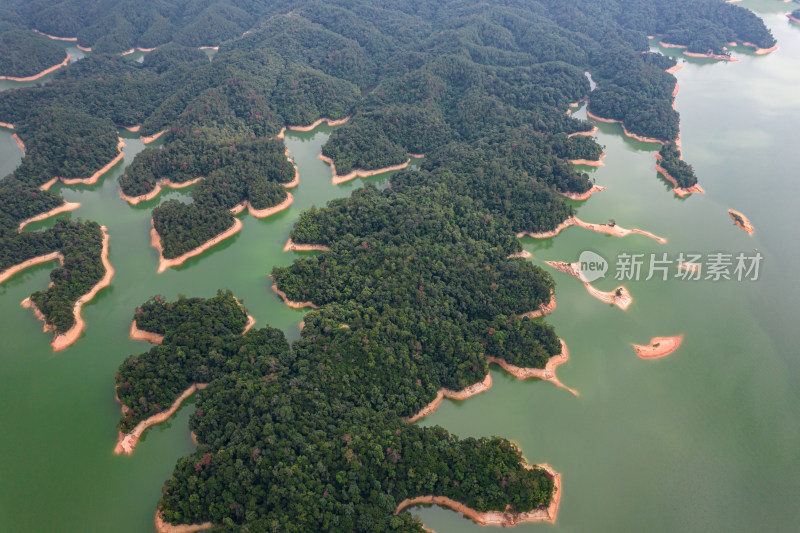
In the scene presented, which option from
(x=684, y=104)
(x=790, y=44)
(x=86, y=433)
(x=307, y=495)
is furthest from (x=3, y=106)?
(x=790, y=44)

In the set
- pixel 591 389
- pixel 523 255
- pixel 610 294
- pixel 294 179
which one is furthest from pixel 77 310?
pixel 610 294

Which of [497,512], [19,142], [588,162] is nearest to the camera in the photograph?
[497,512]

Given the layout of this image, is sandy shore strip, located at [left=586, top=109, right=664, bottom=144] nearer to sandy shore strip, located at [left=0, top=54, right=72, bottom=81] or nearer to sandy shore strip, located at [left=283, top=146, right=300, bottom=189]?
sandy shore strip, located at [left=283, top=146, right=300, bottom=189]

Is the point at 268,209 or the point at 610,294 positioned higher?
the point at 268,209

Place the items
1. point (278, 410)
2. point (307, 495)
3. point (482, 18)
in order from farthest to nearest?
point (482, 18), point (278, 410), point (307, 495)

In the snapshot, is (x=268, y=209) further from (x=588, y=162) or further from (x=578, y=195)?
(x=588, y=162)

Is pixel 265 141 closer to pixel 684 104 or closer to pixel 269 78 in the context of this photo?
pixel 269 78

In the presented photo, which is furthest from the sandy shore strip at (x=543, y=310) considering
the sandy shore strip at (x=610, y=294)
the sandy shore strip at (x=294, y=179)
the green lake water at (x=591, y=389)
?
the sandy shore strip at (x=294, y=179)
